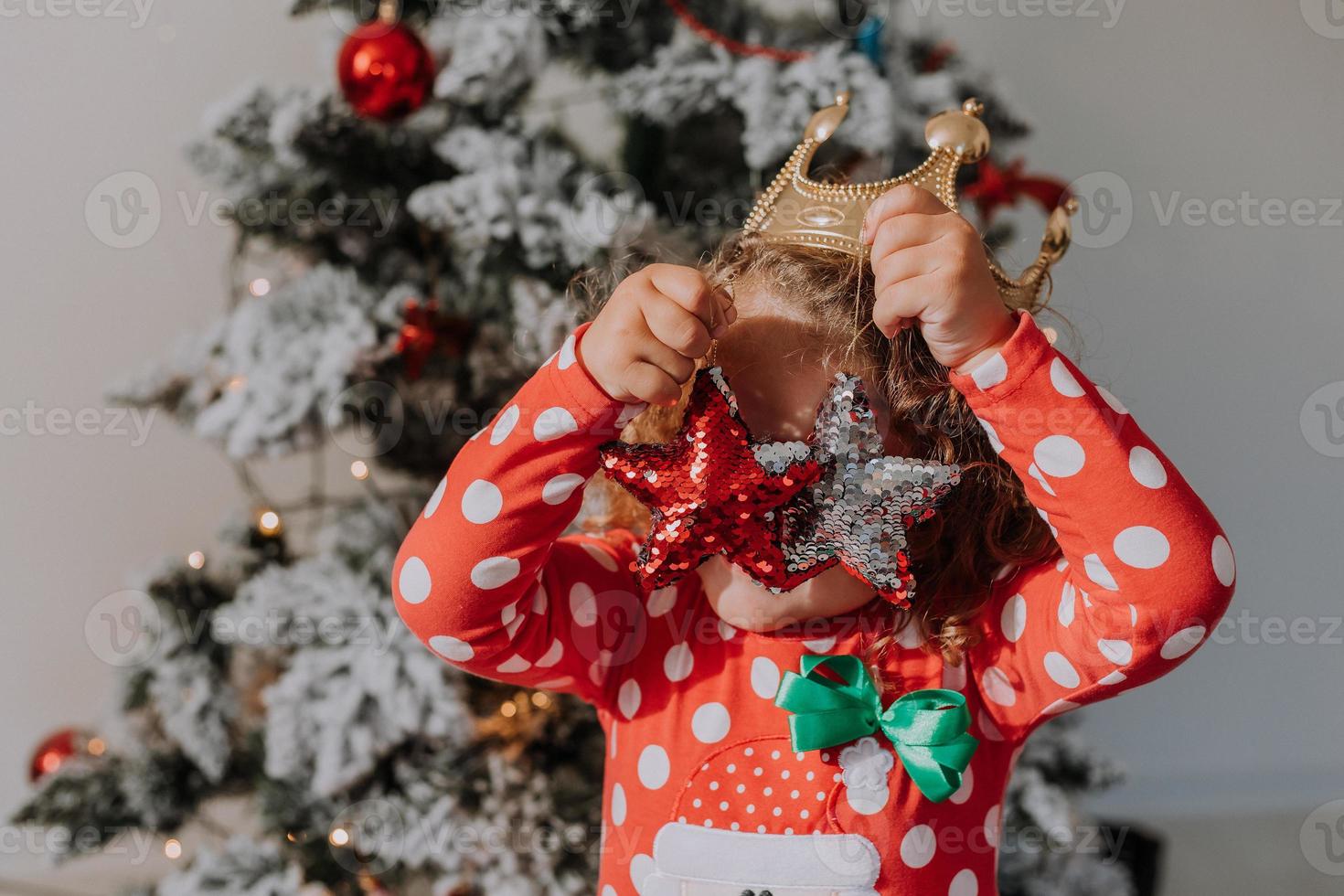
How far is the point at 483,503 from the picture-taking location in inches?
23.2

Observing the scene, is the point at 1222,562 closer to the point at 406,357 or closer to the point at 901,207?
the point at 901,207

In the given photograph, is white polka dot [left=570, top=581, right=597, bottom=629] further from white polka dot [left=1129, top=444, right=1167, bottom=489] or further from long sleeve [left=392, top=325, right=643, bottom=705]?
white polka dot [left=1129, top=444, right=1167, bottom=489]

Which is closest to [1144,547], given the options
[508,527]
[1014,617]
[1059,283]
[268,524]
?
[1014,617]

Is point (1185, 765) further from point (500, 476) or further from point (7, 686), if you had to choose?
point (7, 686)

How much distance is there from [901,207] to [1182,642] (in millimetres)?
287

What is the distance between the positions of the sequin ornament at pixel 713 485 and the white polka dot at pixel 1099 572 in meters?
0.16

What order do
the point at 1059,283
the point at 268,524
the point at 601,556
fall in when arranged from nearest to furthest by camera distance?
1. the point at 601,556
2. the point at 268,524
3. the point at 1059,283

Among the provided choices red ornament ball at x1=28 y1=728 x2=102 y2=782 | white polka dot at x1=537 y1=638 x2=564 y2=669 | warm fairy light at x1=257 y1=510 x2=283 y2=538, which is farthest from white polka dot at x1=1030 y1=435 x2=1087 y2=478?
red ornament ball at x1=28 y1=728 x2=102 y2=782

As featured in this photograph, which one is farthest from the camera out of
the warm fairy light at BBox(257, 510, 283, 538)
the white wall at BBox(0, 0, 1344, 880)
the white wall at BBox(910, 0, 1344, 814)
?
the white wall at BBox(910, 0, 1344, 814)

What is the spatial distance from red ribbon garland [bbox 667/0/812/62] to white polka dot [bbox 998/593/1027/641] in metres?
0.56

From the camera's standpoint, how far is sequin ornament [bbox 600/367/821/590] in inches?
22.4

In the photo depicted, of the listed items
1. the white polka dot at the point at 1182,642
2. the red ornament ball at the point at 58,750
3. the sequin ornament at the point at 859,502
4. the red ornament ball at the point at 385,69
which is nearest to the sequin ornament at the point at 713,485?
the sequin ornament at the point at 859,502

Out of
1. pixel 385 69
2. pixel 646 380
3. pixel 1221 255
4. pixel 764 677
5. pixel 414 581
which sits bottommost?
pixel 1221 255

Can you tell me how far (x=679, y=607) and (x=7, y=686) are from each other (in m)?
1.14
